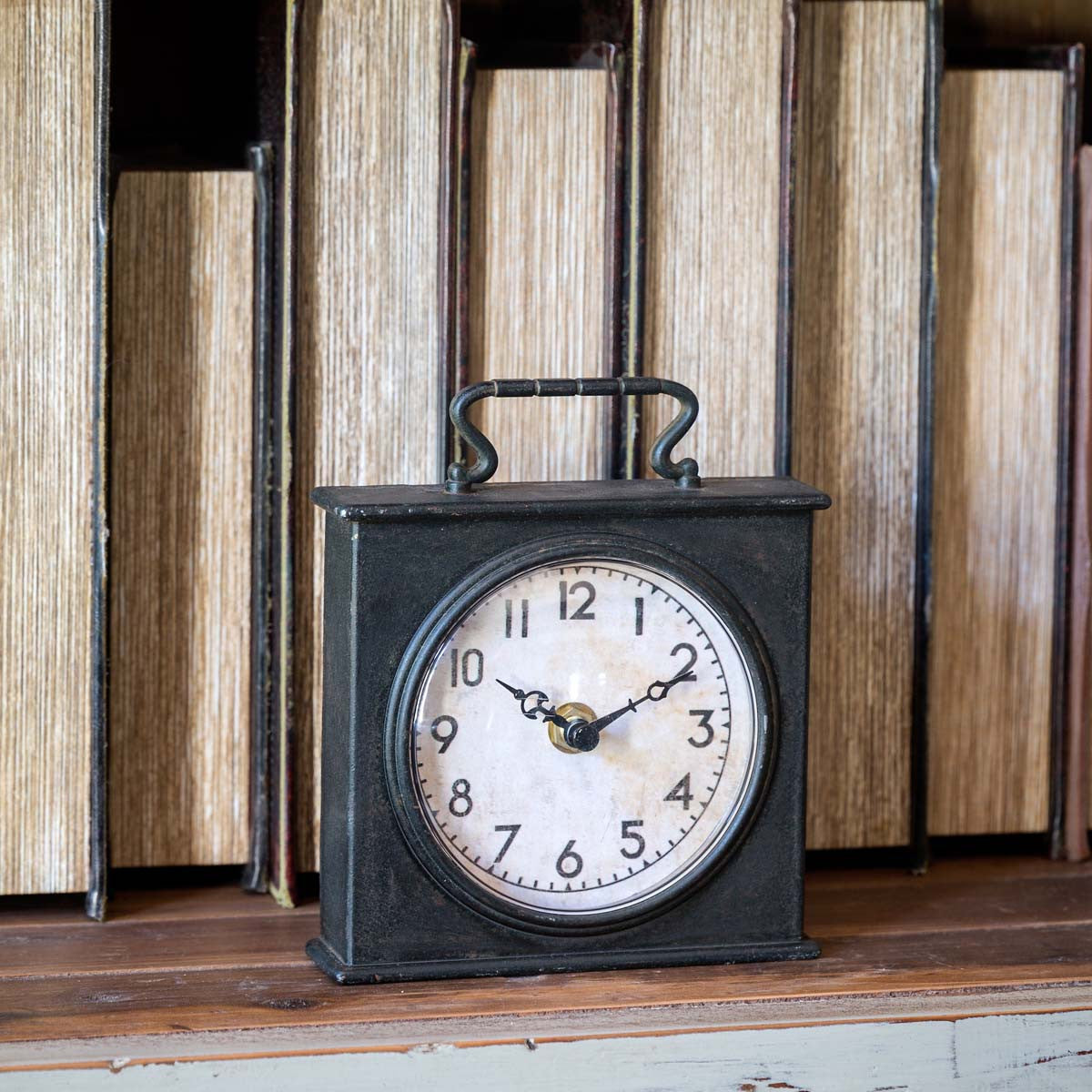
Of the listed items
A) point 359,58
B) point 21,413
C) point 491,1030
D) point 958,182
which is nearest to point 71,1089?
point 491,1030

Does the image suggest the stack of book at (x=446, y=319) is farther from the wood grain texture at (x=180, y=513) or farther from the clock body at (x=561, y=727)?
the clock body at (x=561, y=727)

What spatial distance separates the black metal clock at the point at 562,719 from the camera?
1063 millimetres

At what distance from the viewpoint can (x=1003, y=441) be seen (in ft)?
4.27

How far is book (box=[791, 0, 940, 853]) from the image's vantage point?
125cm

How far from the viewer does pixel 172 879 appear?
4.15 ft

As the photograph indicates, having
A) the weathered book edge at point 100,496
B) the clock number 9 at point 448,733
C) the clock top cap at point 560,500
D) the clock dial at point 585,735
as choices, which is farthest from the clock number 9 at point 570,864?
the weathered book edge at point 100,496

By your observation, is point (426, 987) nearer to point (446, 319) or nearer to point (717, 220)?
point (446, 319)

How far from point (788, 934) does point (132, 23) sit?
2.67ft

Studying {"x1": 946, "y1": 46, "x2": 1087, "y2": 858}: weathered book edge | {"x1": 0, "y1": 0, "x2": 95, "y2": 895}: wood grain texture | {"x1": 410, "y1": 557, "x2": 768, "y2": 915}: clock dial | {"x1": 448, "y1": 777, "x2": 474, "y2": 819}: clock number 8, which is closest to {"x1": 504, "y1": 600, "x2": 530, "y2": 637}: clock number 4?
{"x1": 410, "y1": 557, "x2": 768, "y2": 915}: clock dial

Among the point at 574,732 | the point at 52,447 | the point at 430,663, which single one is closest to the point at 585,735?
the point at 574,732

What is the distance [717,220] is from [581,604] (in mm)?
336

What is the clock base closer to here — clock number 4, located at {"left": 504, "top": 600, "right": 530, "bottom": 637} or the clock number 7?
the clock number 7

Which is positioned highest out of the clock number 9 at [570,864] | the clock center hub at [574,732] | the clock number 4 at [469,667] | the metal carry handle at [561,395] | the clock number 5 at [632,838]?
the metal carry handle at [561,395]

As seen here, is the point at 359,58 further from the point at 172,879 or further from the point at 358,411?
the point at 172,879
